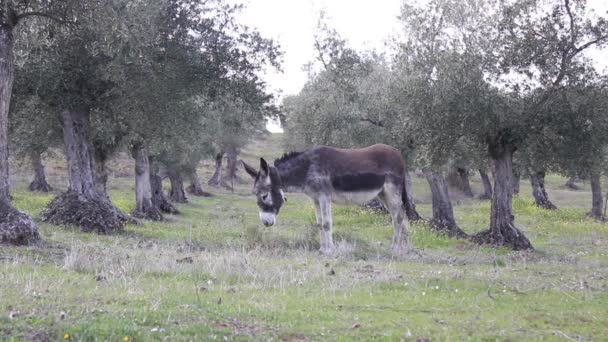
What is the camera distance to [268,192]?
666 inches

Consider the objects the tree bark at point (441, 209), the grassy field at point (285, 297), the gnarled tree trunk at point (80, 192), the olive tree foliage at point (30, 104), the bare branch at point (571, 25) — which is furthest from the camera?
the tree bark at point (441, 209)

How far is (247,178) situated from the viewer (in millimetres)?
86250

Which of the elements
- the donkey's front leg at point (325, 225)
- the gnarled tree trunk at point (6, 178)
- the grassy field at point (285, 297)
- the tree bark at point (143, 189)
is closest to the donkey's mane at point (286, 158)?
the donkey's front leg at point (325, 225)

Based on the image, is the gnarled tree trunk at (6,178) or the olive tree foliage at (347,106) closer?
the gnarled tree trunk at (6,178)

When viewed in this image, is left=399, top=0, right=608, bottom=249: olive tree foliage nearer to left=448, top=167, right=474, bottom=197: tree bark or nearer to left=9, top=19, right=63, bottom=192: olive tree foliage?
left=9, top=19, right=63, bottom=192: olive tree foliage

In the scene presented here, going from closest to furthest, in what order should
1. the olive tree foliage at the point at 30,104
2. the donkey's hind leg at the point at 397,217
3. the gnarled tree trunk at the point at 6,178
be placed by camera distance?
1. the gnarled tree trunk at the point at 6,178
2. the olive tree foliage at the point at 30,104
3. the donkey's hind leg at the point at 397,217

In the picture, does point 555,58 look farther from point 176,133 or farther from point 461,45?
point 176,133

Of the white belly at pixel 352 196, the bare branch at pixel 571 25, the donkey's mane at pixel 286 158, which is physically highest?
the bare branch at pixel 571 25

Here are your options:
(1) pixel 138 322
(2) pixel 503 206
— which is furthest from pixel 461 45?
(1) pixel 138 322

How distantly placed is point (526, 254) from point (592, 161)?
16.0 ft

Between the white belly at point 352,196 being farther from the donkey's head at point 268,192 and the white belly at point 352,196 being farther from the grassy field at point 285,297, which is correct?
the donkey's head at point 268,192

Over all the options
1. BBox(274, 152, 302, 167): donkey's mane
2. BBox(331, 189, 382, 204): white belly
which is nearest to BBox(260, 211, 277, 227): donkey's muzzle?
BBox(274, 152, 302, 167): donkey's mane

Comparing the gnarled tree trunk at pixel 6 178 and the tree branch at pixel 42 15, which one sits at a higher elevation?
the tree branch at pixel 42 15

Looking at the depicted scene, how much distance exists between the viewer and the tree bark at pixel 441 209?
2827cm
